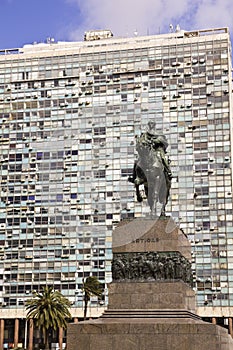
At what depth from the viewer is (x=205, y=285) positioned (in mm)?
82438

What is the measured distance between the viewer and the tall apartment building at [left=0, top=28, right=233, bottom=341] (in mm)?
86000

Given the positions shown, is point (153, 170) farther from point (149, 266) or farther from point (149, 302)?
point (149, 302)

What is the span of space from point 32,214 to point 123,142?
1722 cm

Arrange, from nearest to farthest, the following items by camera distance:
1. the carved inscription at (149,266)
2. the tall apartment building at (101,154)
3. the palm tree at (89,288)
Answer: the carved inscription at (149,266), the palm tree at (89,288), the tall apartment building at (101,154)

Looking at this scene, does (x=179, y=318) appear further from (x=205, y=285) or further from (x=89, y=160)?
(x=89, y=160)

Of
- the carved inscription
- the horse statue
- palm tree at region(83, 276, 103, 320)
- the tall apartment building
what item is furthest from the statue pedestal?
the tall apartment building

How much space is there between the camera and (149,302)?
30875 millimetres

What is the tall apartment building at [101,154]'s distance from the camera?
86.0 meters

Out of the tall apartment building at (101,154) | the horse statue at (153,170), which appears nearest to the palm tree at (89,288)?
the tall apartment building at (101,154)

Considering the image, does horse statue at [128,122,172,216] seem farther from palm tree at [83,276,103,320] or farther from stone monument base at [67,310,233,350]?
palm tree at [83,276,103,320]

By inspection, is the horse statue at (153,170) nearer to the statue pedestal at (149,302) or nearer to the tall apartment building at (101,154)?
the statue pedestal at (149,302)

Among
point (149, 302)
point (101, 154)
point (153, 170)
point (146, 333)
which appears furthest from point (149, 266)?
point (101, 154)

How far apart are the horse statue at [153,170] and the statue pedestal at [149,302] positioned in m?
2.37

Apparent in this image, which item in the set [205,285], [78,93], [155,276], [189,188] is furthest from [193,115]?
[155,276]
